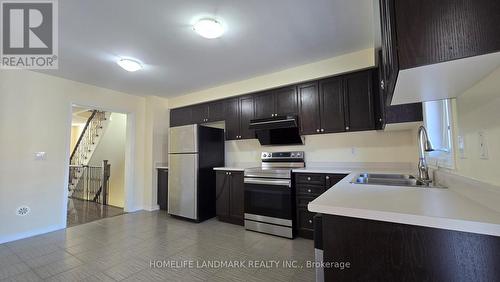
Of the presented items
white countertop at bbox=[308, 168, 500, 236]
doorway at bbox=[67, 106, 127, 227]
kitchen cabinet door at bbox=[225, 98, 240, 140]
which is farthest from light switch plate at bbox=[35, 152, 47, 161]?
white countertop at bbox=[308, 168, 500, 236]

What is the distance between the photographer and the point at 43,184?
3.26 meters

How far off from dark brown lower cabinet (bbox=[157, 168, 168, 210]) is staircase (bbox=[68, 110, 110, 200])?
163 cm

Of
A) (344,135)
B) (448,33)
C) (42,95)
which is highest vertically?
(42,95)

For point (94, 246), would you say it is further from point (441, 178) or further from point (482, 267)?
point (441, 178)

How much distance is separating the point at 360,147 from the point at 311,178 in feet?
2.83

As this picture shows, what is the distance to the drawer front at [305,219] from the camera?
2.76 metres

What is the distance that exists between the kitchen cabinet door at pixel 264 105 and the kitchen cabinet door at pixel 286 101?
89 millimetres

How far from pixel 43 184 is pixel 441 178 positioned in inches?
189

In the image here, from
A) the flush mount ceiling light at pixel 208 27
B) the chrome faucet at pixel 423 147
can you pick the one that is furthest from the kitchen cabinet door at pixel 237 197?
the chrome faucet at pixel 423 147

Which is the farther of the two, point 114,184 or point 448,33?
point 114,184

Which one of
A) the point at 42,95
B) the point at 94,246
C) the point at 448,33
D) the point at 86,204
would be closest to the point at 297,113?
the point at 448,33

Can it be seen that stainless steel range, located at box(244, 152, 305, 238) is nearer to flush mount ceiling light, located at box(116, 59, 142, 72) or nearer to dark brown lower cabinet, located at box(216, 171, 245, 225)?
dark brown lower cabinet, located at box(216, 171, 245, 225)

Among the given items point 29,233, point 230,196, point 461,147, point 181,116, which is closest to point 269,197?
point 230,196

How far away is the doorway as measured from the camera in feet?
15.4
